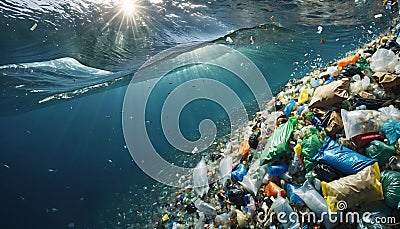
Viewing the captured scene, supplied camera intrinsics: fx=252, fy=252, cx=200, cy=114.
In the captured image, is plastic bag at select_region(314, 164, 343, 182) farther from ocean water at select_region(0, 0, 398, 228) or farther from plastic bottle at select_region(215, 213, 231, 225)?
ocean water at select_region(0, 0, 398, 228)

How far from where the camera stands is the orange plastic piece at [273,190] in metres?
2.68

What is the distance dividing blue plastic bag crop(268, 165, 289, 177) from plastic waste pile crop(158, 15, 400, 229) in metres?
0.01

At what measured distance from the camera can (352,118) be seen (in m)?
2.48

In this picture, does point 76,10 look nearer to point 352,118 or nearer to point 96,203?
point 352,118

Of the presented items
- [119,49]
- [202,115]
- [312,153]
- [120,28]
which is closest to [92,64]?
[119,49]

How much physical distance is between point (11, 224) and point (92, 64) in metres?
9.63

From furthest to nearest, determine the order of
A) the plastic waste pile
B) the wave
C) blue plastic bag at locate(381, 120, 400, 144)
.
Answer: the wave, blue plastic bag at locate(381, 120, 400, 144), the plastic waste pile

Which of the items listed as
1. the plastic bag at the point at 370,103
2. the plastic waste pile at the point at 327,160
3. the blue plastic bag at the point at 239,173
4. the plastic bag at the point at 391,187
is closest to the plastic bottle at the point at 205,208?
the plastic waste pile at the point at 327,160

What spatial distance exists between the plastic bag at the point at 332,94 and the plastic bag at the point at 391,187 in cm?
92

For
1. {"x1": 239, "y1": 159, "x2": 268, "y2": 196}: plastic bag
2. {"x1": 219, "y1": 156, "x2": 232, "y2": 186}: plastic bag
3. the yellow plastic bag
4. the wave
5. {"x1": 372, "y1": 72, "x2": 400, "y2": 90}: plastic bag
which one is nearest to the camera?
{"x1": 372, "y1": 72, "x2": 400, "y2": 90}: plastic bag

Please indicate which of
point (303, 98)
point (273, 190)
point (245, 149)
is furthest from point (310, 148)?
point (245, 149)

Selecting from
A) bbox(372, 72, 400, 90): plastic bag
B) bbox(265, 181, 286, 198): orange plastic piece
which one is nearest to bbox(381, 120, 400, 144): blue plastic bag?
bbox(372, 72, 400, 90): plastic bag

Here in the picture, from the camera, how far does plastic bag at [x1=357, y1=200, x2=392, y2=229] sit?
203 centimetres

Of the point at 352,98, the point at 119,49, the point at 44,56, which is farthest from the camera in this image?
the point at 119,49
